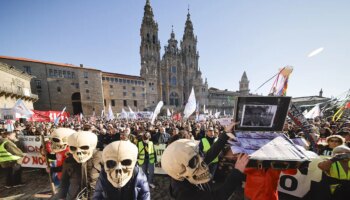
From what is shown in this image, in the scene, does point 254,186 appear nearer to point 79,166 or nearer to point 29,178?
point 79,166

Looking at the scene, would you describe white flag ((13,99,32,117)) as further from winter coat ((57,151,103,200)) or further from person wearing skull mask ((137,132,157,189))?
winter coat ((57,151,103,200))

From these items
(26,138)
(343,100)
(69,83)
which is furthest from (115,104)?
(343,100)

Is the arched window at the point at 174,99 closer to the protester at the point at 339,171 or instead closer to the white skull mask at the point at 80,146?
the white skull mask at the point at 80,146

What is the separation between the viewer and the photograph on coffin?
1868 millimetres

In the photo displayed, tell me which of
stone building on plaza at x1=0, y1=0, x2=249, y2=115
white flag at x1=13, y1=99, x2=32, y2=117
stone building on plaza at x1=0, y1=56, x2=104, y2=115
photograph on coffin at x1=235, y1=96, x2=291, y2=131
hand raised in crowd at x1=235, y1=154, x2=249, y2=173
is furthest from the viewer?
stone building on plaza at x1=0, y1=0, x2=249, y2=115

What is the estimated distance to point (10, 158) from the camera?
5.51 m

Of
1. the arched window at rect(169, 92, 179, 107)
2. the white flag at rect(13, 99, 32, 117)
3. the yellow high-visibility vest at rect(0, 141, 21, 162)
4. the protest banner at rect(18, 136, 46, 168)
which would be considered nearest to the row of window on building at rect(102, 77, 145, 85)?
the arched window at rect(169, 92, 179, 107)

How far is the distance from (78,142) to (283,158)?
2.95 m

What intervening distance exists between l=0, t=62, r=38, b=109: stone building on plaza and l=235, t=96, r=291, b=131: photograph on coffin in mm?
35488

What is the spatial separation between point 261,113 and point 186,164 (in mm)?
1064

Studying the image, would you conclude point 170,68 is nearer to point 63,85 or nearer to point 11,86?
point 63,85

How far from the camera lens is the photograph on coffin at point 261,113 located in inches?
73.5

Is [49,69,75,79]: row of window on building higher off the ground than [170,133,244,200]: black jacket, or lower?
higher

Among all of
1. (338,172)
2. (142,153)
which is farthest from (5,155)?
(338,172)
